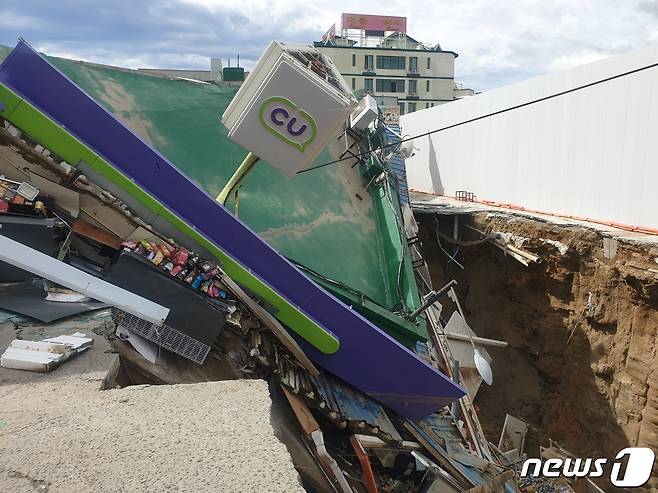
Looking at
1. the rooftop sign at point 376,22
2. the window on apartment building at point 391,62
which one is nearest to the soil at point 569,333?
the window on apartment building at point 391,62

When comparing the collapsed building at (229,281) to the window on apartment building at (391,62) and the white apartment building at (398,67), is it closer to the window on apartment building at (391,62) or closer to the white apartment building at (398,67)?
the white apartment building at (398,67)

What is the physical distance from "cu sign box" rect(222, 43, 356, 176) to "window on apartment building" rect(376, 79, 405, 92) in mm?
46176

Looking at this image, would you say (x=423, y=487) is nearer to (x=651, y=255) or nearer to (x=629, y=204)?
(x=651, y=255)

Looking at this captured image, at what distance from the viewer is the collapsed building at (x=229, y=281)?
11.4 ft

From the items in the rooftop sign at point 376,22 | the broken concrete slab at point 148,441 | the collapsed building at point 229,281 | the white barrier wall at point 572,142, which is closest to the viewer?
the broken concrete slab at point 148,441

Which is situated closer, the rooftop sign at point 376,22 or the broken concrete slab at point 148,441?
the broken concrete slab at point 148,441

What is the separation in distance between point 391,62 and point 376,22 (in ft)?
19.9

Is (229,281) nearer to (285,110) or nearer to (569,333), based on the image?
(285,110)

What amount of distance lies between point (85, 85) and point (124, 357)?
3.04m

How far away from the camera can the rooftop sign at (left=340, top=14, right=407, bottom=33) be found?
51.6 m

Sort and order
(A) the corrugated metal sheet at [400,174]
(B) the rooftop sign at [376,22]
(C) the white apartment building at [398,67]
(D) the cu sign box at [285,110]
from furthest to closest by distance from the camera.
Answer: (B) the rooftop sign at [376,22] → (C) the white apartment building at [398,67] → (A) the corrugated metal sheet at [400,174] → (D) the cu sign box at [285,110]

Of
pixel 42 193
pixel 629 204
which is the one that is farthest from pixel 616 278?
pixel 42 193

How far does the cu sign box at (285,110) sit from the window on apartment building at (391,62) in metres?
46.4

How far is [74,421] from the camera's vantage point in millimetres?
2643
